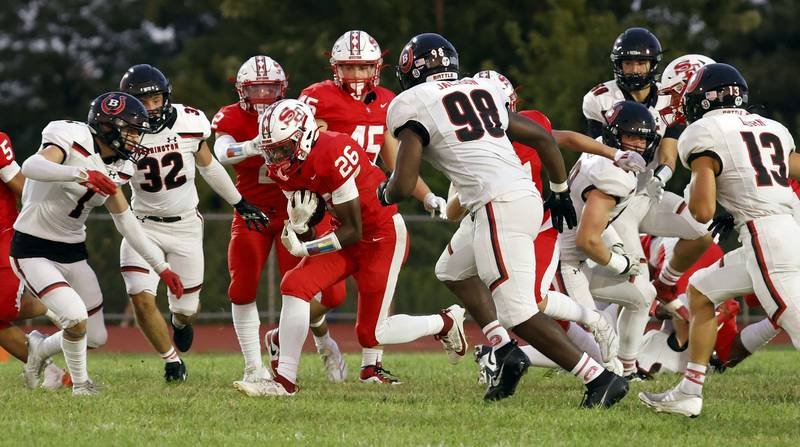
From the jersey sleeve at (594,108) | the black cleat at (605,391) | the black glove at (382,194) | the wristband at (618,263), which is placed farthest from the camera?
the jersey sleeve at (594,108)

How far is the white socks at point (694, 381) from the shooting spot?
6.70 m

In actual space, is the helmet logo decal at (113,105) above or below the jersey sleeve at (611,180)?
above

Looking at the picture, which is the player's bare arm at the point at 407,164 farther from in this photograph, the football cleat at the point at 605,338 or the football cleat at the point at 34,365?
the football cleat at the point at 34,365

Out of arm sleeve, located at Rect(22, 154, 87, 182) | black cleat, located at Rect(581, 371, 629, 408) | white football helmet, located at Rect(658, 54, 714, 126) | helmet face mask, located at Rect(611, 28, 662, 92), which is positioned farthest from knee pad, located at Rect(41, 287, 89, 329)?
white football helmet, located at Rect(658, 54, 714, 126)

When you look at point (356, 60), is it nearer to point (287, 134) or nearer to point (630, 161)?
point (287, 134)

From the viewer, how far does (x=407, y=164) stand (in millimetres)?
6812

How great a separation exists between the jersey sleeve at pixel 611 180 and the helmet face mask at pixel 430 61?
135 centimetres

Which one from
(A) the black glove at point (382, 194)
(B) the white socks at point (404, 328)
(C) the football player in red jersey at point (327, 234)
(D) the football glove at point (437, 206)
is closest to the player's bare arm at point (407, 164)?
(A) the black glove at point (382, 194)

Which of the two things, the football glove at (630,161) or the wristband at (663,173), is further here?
the wristband at (663,173)

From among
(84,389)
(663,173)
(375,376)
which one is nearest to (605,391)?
(663,173)

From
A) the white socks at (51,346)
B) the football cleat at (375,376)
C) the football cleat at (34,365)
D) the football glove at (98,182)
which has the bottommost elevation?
the football cleat at (375,376)

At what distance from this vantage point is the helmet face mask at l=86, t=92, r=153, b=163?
300 inches

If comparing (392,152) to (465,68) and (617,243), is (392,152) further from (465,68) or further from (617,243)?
(465,68)

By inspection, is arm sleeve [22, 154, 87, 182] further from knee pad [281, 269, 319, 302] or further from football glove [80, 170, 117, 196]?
knee pad [281, 269, 319, 302]
